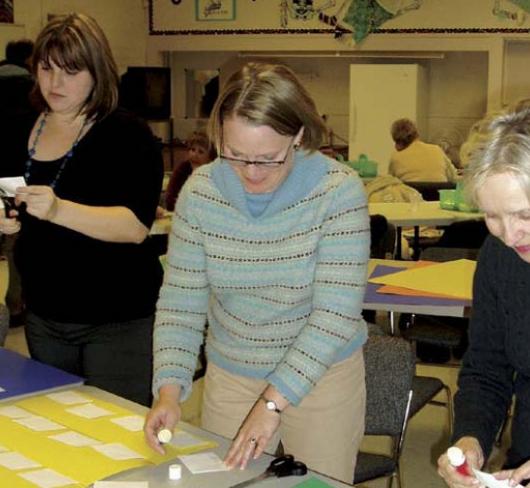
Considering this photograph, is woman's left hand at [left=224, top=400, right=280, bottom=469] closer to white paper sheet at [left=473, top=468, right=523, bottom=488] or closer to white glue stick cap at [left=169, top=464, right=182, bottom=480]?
white glue stick cap at [left=169, top=464, right=182, bottom=480]

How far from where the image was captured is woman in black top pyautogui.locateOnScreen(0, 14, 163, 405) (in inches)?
98.1

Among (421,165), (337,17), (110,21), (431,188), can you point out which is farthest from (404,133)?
(110,21)

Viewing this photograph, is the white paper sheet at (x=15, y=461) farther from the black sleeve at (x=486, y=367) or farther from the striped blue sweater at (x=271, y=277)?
the black sleeve at (x=486, y=367)

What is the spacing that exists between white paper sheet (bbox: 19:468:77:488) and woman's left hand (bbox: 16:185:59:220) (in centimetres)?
71

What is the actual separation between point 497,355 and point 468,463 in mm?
282

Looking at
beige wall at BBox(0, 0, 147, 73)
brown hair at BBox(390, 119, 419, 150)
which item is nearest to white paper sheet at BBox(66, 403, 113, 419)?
brown hair at BBox(390, 119, 419, 150)

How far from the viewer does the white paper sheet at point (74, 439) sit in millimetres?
2023

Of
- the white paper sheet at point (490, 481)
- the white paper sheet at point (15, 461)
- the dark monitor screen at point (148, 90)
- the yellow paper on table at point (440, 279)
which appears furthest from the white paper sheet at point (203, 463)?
the dark monitor screen at point (148, 90)

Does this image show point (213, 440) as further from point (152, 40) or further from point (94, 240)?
point (152, 40)

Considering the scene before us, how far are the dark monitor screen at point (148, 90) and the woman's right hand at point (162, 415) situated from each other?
8.45 m

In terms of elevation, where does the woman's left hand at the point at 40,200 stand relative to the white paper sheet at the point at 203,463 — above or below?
above

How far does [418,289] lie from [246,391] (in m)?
1.93

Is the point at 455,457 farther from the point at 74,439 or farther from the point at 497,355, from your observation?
the point at 74,439

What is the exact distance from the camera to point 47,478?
1.85 metres
